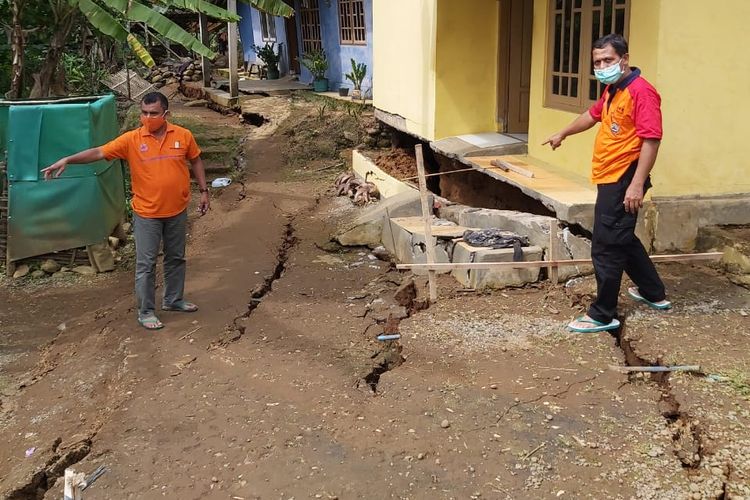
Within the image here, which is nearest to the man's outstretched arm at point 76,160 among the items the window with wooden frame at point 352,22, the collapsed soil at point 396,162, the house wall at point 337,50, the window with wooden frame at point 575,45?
the window with wooden frame at point 575,45

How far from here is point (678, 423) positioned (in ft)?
12.3

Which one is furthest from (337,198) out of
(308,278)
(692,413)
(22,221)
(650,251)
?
(692,413)

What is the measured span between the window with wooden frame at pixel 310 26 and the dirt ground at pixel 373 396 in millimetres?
12477

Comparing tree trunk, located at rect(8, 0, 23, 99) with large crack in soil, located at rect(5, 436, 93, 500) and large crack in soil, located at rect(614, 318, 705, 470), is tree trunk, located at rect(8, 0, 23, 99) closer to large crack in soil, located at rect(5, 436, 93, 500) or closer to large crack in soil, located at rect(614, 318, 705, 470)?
large crack in soil, located at rect(5, 436, 93, 500)

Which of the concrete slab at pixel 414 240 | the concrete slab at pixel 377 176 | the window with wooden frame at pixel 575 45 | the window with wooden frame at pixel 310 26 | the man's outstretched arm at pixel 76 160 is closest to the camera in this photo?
the man's outstretched arm at pixel 76 160

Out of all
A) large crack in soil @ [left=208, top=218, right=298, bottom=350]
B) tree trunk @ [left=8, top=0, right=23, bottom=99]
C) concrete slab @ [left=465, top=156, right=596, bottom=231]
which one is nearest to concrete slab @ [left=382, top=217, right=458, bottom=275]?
concrete slab @ [left=465, top=156, right=596, bottom=231]

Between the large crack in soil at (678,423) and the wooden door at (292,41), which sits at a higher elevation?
the wooden door at (292,41)

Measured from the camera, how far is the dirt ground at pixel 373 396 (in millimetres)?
3424

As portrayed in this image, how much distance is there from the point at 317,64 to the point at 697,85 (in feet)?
37.4

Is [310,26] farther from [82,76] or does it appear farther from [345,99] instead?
[82,76]

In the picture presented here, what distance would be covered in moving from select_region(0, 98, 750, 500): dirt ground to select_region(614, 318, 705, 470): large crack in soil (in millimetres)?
12

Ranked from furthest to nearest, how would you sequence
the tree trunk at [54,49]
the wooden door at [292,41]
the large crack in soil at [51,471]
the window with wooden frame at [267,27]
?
the window with wooden frame at [267,27] < the wooden door at [292,41] < the tree trunk at [54,49] < the large crack in soil at [51,471]

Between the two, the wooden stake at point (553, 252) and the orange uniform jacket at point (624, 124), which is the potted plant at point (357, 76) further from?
the orange uniform jacket at point (624, 124)

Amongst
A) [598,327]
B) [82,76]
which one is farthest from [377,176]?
[82,76]
